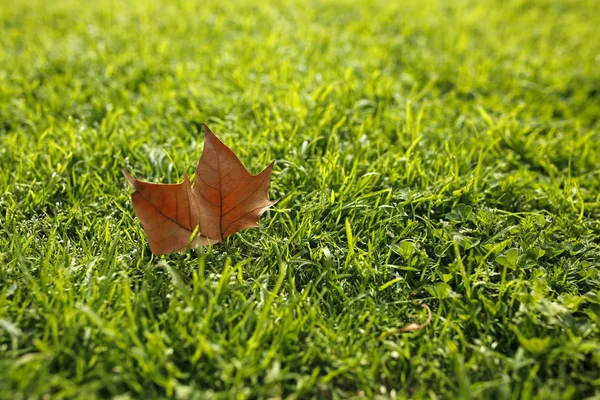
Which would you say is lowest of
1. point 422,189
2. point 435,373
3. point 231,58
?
point 435,373

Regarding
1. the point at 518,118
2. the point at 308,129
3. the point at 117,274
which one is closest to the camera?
the point at 117,274

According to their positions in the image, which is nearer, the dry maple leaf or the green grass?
the green grass

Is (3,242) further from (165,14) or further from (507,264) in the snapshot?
(165,14)

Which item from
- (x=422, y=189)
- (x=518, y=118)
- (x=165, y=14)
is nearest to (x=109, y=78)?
(x=165, y=14)

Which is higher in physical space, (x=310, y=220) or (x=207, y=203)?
(x=207, y=203)

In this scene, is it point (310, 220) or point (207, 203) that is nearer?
point (207, 203)

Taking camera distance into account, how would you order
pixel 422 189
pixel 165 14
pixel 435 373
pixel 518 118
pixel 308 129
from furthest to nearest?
pixel 165 14
pixel 518 118
pixel 308 129
pixel 422 189
pixel 435 373
